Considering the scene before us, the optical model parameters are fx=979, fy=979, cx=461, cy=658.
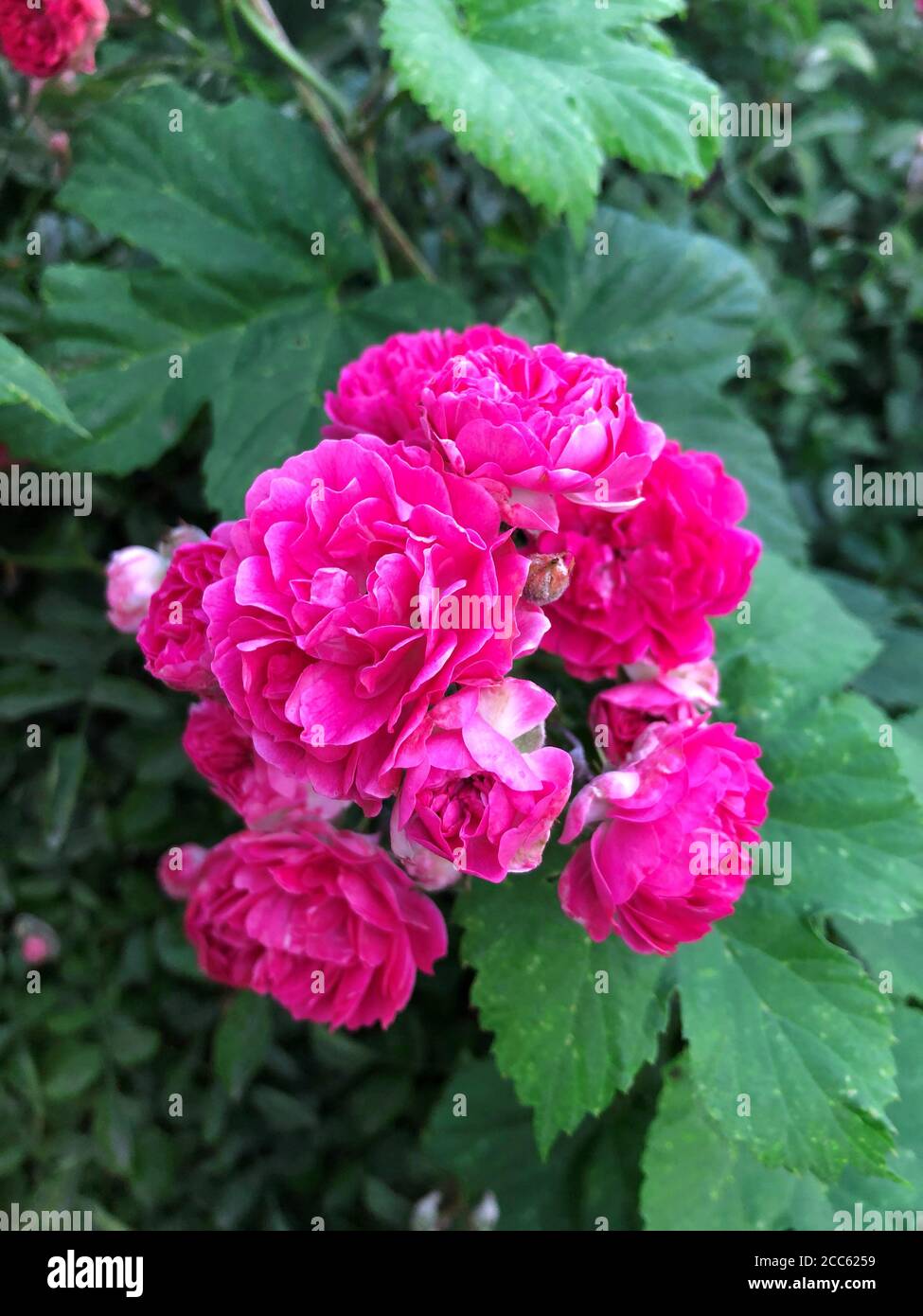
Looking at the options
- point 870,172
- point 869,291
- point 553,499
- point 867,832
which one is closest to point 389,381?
point 553,499

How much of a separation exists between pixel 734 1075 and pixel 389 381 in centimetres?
74

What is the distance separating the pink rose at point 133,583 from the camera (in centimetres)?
100

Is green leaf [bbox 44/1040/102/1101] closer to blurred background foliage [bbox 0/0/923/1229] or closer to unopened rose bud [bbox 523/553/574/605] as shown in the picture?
blurred background foliage [bbox 0/0/923/1229]

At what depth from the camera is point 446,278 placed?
5.23 ft

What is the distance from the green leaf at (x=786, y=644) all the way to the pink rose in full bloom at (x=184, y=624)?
648 mm

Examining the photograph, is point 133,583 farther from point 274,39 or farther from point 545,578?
point 274,39

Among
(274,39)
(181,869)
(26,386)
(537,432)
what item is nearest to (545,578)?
(537,432)

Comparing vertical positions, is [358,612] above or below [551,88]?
below

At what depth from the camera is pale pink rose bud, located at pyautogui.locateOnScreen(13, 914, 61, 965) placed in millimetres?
1434

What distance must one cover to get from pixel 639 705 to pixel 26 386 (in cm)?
59

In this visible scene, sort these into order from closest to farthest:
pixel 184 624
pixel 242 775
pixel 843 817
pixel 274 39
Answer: pixel 184 624 < pixel 242 775 < pixel 843 817 < pixel 274 39

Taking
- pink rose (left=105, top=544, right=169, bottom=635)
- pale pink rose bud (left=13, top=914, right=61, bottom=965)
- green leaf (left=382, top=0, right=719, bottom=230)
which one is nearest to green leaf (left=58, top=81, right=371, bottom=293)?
green leaf (left=382, top=0, right=719, bottom=230)

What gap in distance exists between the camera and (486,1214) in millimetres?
1456

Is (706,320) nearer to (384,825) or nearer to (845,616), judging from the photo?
(845,616)
